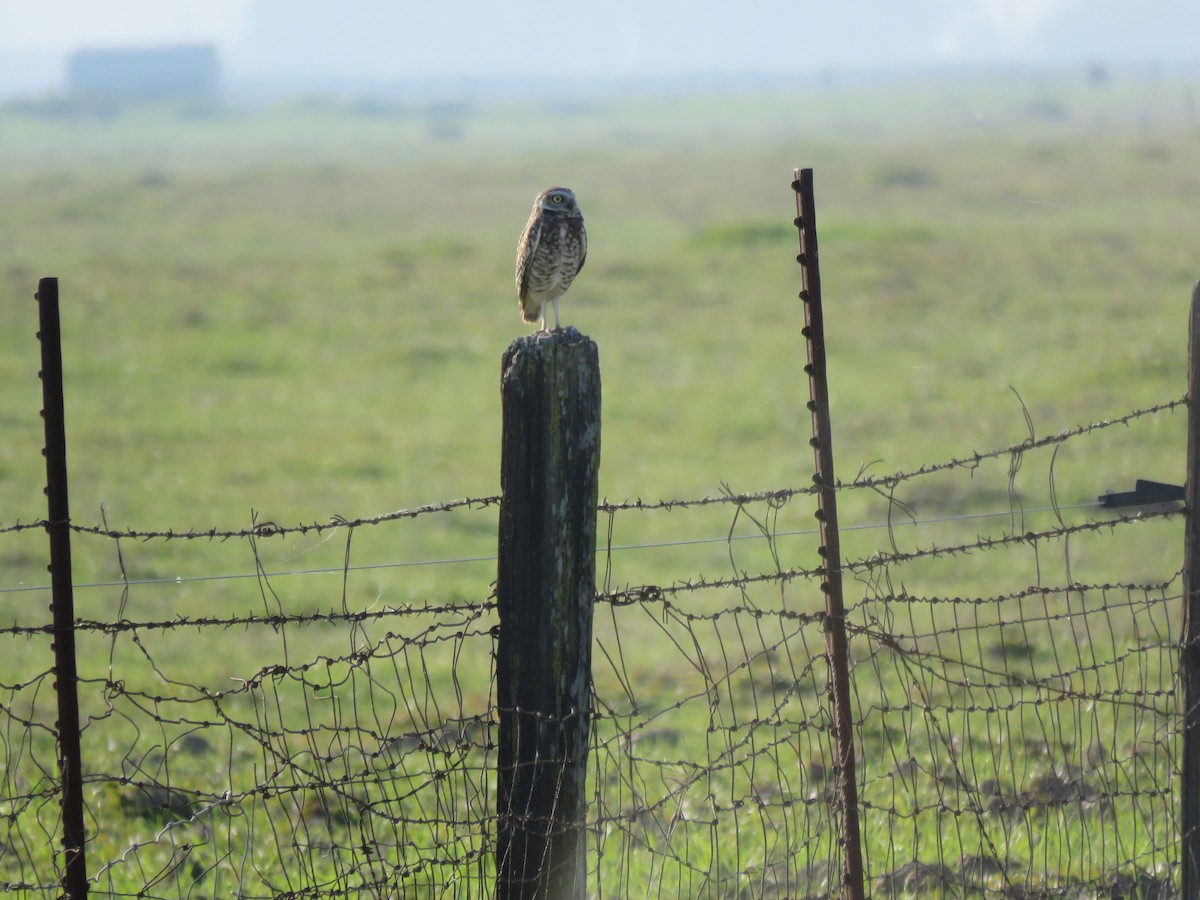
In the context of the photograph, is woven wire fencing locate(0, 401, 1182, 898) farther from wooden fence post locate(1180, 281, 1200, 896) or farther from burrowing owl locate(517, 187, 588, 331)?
burrowing owl locate(517, 187, 588, 331)

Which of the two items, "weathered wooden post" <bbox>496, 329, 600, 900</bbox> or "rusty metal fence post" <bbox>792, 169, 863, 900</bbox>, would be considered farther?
"rusty metal fence post" <bbox>792, 169, 863, 900</bbox>

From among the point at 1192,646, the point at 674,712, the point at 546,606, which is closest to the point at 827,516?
the point at 546,606

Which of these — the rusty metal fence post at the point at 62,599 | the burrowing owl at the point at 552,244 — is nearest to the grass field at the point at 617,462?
the rusty metal fence post at the point at 62,599

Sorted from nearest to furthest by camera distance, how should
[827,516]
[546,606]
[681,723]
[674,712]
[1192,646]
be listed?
[546,606] < [827,516] < [1192,646] < [681,723] < [674,712]

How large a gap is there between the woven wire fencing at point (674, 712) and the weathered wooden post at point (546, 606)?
0.15 meters

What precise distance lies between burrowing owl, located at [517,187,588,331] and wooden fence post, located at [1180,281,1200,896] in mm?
3141

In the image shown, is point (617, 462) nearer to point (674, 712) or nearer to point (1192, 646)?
point (674, 712)

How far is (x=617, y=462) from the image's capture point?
699 inches

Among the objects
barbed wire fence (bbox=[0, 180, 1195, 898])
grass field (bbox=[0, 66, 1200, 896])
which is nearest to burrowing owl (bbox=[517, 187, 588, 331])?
barbed wire fence (bbox=[0, 180, 1195, 898])

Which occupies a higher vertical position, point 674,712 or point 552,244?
point 552,244

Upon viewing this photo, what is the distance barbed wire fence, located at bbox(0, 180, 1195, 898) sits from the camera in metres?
4.17

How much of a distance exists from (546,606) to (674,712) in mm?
5410

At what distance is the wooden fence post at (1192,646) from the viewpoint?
4.46 meters

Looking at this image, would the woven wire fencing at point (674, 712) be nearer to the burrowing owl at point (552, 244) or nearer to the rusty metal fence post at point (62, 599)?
the rusty metal fence post at point (62, 599)
